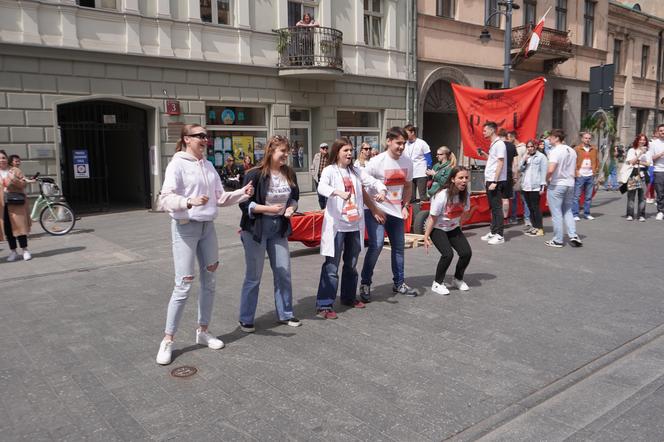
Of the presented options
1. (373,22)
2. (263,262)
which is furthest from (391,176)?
(373,22)

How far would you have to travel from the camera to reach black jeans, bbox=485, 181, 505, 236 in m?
9.41

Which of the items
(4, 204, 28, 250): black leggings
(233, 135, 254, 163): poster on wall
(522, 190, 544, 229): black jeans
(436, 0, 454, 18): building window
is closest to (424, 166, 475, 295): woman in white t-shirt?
(522, 190, 544, 229): black jeans

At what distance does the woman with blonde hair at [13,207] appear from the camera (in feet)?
27.8

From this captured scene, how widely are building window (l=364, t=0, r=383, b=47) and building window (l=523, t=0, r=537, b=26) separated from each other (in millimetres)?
8344

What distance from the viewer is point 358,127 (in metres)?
19.9

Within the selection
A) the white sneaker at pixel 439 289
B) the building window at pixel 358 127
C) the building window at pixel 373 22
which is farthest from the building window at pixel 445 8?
the white sneaker at pixel 439 289

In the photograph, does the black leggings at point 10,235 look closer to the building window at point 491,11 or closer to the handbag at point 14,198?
the handbag at point 14,198

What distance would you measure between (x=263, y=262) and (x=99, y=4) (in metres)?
11.5

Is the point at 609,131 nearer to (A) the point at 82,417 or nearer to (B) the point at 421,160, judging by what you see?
(B) the point at 421,160

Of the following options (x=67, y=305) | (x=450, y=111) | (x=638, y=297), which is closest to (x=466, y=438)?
(x=638, y=297)

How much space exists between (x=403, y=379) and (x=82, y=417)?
213 cm

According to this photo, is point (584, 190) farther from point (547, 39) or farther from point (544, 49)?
point (547, 39)

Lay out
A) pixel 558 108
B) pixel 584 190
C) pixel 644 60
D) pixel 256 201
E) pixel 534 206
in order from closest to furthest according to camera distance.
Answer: pixel 256 201
pixel 534 206
pixel 584 190
pixel 558 108
pixel 644 60

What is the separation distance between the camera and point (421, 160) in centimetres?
994
